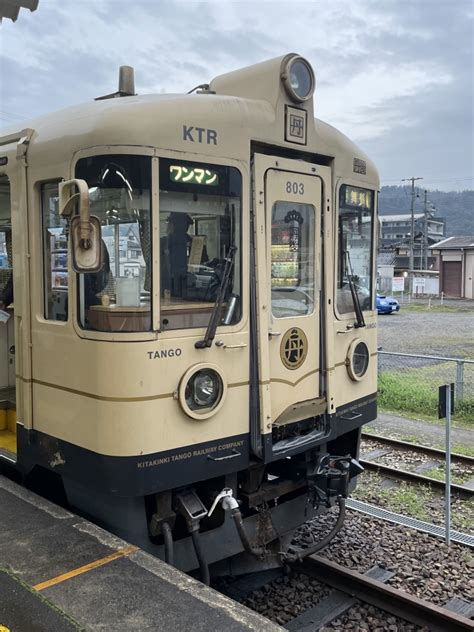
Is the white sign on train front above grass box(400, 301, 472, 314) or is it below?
above

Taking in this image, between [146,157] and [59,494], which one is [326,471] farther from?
[146,157]

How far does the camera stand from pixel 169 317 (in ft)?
11.2

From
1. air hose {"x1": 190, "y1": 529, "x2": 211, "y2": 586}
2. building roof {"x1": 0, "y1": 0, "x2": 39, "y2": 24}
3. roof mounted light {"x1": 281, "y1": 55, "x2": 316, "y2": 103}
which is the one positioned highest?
building roof {"x1": 0, "y1": 0, "x2": 39, "y2": 24}

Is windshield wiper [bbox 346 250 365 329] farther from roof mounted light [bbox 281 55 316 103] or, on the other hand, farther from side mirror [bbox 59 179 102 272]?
side mirror [bbox 59 179 102 272]

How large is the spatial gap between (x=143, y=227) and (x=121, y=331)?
0.58 m

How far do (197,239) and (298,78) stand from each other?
4.36ft

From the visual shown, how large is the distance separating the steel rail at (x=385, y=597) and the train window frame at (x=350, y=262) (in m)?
1.84

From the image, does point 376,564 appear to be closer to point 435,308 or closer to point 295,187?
point 295,187

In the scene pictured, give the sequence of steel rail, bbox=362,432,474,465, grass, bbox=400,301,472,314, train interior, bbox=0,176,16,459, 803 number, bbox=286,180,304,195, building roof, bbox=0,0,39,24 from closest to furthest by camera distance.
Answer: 803 number, bbox=286,180,304,195
building roof, bbox=0,0,39,24
train interior, bbox=0,176,16,459
steel rail, bbox=362,432,474,465
grass, bbox=400,301,472,314

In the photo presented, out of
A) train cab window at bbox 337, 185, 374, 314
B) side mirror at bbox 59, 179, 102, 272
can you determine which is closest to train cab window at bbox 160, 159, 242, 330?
side mirror at bbox 59, 179, 102, 272

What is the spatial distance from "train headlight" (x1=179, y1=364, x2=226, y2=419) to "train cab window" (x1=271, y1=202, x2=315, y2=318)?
69 centimetres

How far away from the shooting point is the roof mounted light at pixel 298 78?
3829mm

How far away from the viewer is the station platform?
257 centimetres

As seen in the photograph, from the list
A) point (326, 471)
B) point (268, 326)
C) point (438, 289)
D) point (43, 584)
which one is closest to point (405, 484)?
point (326, 471)
